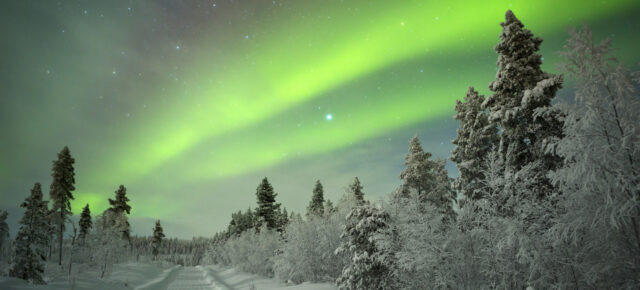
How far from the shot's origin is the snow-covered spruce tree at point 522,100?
13.7m

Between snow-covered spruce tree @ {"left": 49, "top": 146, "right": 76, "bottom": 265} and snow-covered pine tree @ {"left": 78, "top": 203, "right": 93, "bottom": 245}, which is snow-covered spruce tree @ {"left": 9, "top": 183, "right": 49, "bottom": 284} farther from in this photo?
snow-covered pine tree @ {"left": 78, "top": 203, "right": 93, "bottom": 245}

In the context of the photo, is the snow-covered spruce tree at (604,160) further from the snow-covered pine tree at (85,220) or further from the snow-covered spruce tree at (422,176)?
the snow-covered pine tree at (85,220)

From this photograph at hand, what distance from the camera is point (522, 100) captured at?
14.4m

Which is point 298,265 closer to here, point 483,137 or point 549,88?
point 483,137

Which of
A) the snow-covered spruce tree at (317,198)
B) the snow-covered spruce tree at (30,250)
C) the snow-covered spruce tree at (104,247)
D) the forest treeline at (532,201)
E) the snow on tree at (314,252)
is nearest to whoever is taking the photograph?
the forest treeline at (532,201)

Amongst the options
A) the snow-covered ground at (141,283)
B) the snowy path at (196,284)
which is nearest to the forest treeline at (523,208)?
the snow-covered ground at (141,283)

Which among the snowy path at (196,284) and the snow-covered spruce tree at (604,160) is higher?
the snow-covered spruce tree at (604,160)

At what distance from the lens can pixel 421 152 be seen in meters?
29.4

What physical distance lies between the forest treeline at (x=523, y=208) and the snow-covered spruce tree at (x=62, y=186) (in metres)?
17.9

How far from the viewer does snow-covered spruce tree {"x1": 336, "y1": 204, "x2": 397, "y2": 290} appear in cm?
1546

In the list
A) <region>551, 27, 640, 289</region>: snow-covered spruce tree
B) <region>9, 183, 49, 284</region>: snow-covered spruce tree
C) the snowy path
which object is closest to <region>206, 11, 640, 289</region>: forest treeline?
<region>551, 27, 640, 289</region>: snow-covered spruce tree

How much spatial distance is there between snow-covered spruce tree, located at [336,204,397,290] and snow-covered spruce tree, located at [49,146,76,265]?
39528 mm

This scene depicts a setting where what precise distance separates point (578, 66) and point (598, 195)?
136 inches

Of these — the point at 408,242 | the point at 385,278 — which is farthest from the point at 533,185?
the point at 385,278
